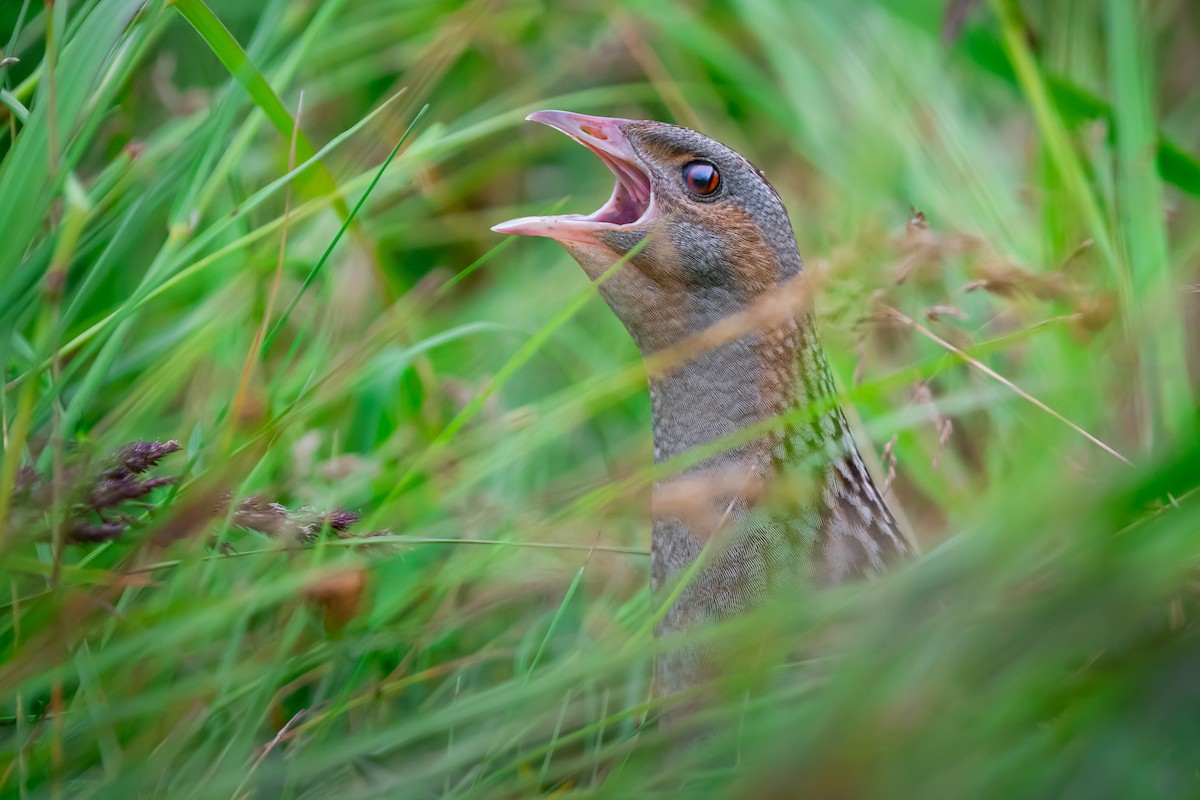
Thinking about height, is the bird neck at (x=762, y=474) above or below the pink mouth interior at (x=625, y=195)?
below

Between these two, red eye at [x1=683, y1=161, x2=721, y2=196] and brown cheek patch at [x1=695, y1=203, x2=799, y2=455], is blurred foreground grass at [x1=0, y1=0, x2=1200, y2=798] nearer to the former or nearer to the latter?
brown cheek patch at [x1=695, y1=203, x2=799, y2=455]

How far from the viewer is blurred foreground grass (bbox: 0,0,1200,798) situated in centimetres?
105

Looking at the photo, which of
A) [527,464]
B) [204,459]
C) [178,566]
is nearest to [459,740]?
[178,566]

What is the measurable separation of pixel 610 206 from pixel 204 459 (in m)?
0.85

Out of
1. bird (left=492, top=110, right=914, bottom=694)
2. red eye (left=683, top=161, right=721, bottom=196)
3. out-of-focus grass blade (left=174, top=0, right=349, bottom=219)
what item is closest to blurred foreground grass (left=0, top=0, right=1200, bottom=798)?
out-of-focus grass blade (left=174, top=0, right=349, bottom=219)

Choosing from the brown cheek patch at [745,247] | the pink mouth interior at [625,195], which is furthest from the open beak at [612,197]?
the brown cheek patch at [745,247]

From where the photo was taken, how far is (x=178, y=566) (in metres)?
1.40

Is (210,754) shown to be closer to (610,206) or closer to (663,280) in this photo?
(663,280)

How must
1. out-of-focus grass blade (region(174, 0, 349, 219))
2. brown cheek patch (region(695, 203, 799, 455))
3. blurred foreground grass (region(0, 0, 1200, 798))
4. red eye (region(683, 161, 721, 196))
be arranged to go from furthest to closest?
1. red eye (region(683, 161, 721, 196))
2. brown cheek patch (region(695, 203, 799, 455))
3. out-of-focus grass blade (region(174, 0, 349, 219))
4. blurred foreground grass (region(0, 0, 1200, 798))

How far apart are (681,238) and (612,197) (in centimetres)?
23

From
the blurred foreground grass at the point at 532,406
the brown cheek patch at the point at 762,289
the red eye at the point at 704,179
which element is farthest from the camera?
the red eye at the point at 704,179

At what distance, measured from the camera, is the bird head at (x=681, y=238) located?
179 cm

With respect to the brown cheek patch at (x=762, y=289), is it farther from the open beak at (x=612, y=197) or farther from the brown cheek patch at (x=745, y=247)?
the open beak at (x=612, y=197)

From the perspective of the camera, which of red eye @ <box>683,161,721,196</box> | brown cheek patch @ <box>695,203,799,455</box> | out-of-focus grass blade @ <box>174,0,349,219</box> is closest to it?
out-of-focus grass blade @ <box>174,0,349,219</box>
